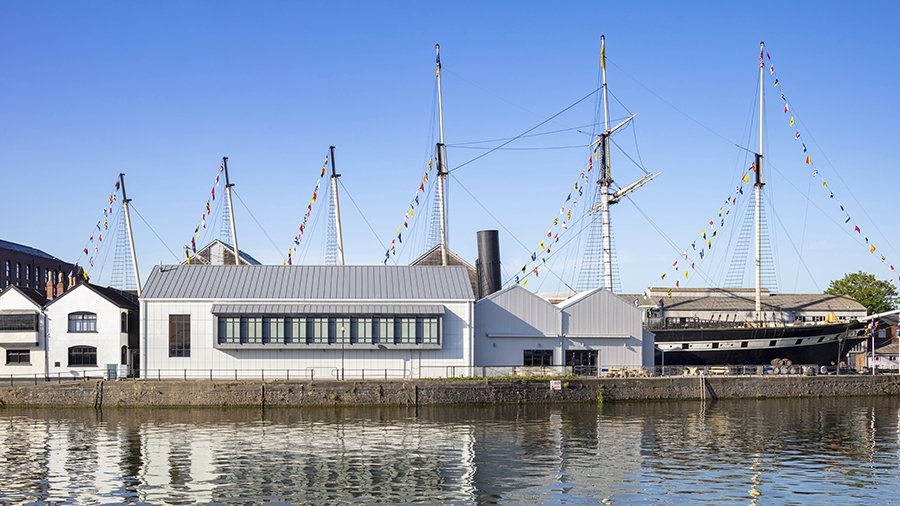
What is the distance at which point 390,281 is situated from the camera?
5300 centimetres

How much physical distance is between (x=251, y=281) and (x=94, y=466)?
25030 millimetres

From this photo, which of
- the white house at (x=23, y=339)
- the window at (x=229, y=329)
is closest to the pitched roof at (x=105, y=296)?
the white house at (x=23, y=339)

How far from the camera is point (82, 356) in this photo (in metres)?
51.6

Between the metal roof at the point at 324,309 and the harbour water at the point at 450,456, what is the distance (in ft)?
23.0

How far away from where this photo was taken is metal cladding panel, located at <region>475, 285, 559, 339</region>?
52.8 m

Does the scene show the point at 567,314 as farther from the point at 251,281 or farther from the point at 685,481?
the point at 685,481

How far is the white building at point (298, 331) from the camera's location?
4925 centimetres

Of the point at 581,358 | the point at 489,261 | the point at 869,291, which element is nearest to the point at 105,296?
the point at 489,261

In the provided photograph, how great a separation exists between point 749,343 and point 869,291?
4400cm

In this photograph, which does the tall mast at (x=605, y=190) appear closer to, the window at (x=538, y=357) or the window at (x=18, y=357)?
the window at (x=538, y=357)

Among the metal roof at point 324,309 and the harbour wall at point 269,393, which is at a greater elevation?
the metal roof at point 324,309

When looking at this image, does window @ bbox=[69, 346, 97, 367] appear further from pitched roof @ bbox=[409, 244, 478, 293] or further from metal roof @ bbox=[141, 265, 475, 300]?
pitched roof @ bbox=[409, 244, 478, 293]

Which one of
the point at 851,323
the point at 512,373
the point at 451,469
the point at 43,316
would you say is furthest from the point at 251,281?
the point at 851,323

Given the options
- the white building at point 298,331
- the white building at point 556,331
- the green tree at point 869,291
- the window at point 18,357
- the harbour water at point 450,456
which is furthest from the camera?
the green tree at point 869,291
